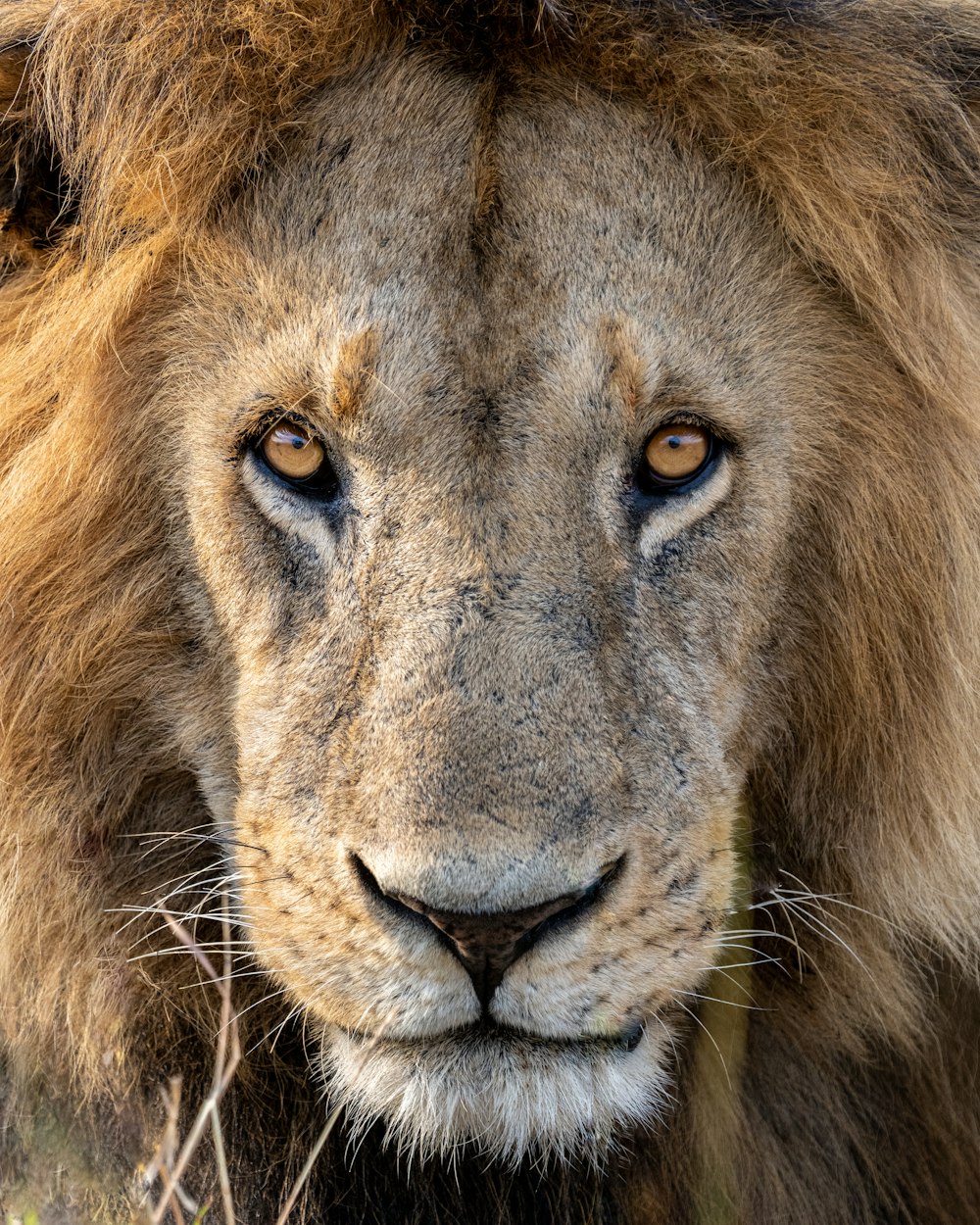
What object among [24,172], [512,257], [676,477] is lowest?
[24,172]

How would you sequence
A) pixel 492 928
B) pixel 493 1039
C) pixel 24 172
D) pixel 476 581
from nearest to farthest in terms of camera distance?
pixel 492 928
pixel 493 1039
pixel 476 581
pixel 24 172

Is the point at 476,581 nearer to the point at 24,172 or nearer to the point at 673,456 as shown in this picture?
the point at 673,456

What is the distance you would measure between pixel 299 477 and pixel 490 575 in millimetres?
419

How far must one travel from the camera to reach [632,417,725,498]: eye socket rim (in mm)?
2553

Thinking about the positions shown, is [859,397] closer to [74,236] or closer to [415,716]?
[415,716]

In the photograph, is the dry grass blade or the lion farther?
the lion

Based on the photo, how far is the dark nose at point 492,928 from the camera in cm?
208

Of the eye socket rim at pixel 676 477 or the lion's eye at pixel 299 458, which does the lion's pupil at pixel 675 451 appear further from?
the lion's eye at pixel 299 458

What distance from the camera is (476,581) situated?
2.38 meters

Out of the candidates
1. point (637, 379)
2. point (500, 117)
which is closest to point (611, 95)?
point (500, 117)

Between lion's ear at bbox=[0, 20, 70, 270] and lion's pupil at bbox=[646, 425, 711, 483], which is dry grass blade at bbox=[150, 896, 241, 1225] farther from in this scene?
lion's ear at bbox=[0, 20, 70, 270]

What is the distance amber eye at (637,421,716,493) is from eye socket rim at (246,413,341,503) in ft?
1.74

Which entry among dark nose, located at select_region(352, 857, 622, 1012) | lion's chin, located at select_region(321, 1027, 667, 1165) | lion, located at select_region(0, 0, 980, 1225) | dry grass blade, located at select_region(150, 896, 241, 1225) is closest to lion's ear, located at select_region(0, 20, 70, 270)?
lion, located at select_region(0, 0, 980, 1225)

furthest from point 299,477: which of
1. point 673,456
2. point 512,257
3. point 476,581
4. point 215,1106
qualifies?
point 215,1106
